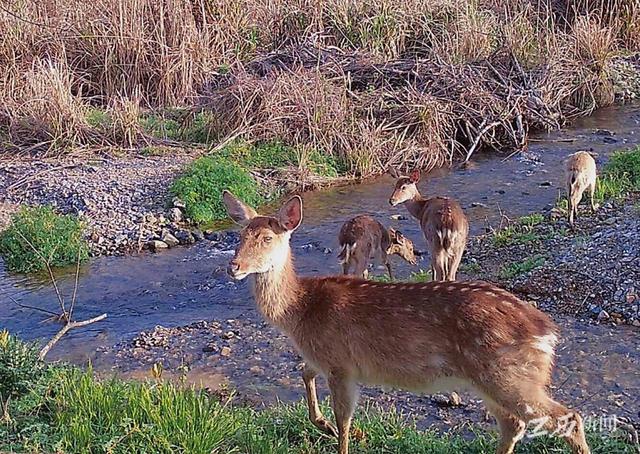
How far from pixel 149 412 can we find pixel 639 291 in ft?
15.0

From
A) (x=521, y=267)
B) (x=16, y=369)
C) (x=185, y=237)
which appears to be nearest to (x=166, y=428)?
(x=16, y=369)

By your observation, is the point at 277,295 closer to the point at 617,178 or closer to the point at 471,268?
the point at 471,268

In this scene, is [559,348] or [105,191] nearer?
[559,348]

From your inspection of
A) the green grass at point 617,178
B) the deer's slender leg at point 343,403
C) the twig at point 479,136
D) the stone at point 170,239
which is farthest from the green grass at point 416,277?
the twig at point 479,136

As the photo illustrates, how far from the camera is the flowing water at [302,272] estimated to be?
784 cm

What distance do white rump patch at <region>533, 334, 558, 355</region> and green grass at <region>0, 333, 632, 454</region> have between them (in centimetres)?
63

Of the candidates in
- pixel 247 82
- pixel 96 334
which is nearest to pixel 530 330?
pixel 96 334

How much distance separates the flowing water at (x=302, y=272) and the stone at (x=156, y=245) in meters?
0.15

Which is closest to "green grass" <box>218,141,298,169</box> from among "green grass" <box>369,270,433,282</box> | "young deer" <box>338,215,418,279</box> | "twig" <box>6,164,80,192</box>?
"twig" <box>6,164,80,192</box>

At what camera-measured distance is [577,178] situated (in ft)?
32.7

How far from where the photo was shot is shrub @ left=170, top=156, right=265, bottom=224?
443 inches

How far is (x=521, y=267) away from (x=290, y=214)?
3.72 m

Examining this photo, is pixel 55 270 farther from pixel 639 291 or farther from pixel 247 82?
pixel 639 291

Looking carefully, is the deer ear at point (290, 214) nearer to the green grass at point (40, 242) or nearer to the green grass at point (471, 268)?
the green grass at point (471, 268)
